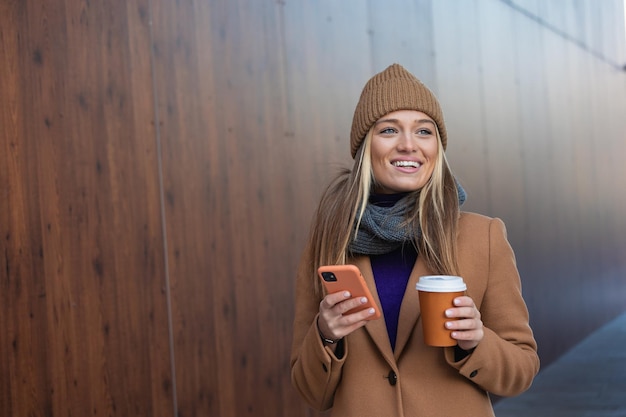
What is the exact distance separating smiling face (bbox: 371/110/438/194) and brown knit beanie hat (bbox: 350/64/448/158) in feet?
0.06

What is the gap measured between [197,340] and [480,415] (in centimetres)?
191

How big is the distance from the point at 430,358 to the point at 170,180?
6.16 feet

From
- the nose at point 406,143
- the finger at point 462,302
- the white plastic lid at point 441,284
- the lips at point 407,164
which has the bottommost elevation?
the finger at point 462,302

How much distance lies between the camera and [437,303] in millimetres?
1497

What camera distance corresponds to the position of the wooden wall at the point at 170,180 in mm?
2787

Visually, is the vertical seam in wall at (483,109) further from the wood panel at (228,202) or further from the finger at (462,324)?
the finger at (462,324)

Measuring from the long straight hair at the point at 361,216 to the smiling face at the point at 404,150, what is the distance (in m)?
0.02

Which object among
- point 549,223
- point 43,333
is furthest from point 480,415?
point 549,223

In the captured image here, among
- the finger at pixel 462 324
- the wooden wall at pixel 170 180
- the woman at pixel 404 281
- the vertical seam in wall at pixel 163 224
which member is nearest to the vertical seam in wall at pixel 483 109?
the wooden wall at pixel 170 180

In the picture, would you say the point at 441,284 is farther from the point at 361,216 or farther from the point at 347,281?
the point at 361,216

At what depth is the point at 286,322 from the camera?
12.8 ft

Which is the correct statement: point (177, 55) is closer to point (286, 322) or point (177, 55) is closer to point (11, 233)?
point (11, 233)

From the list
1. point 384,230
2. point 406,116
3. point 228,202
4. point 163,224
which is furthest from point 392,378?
point 228,202

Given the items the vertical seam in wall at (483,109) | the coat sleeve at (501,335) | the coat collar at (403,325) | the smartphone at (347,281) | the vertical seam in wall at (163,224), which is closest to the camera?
the smartphone at (347,281)
